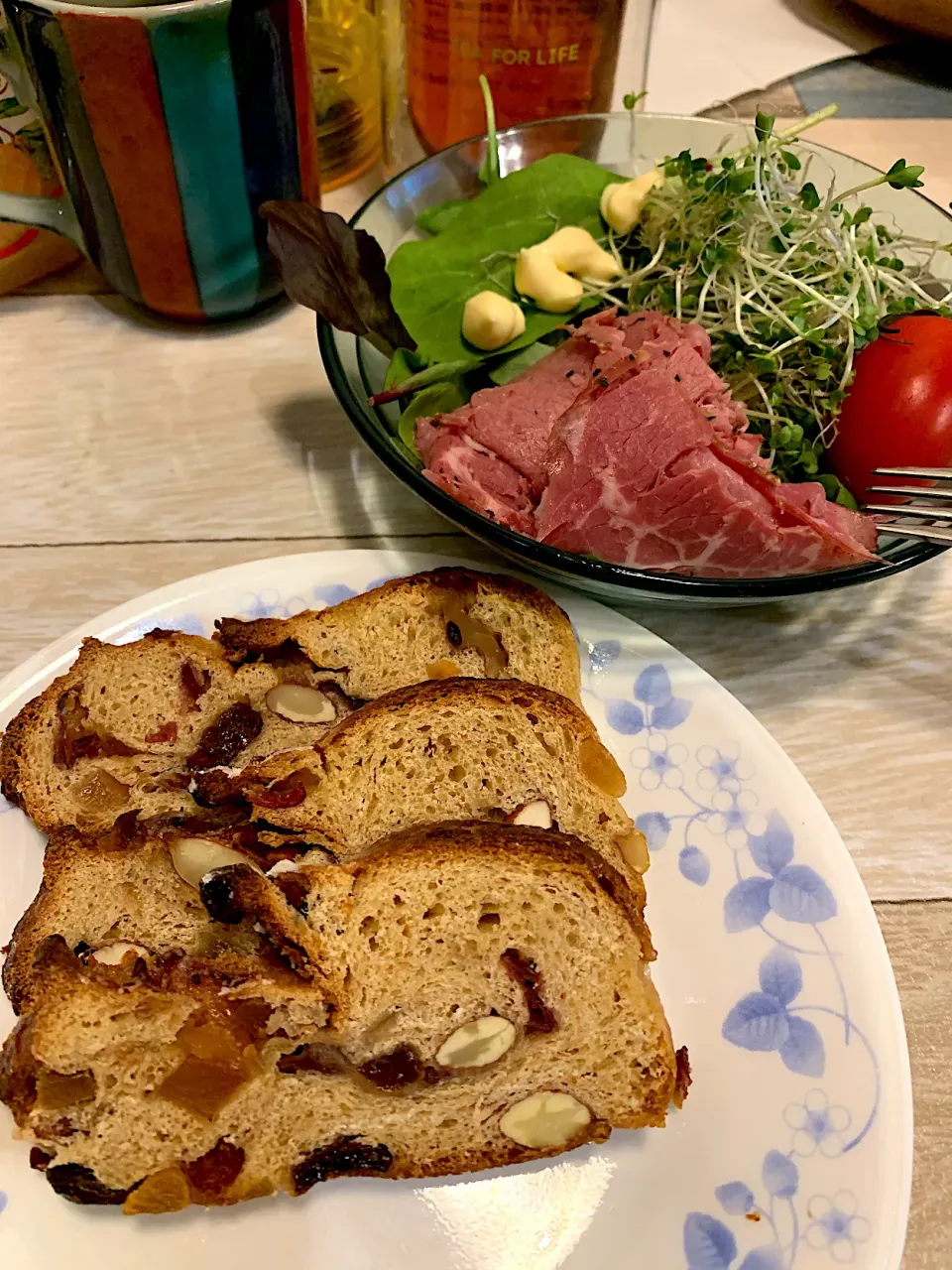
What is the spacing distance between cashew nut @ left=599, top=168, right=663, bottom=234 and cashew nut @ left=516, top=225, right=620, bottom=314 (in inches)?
2.7

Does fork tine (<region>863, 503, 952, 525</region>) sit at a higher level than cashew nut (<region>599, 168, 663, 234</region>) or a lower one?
lower

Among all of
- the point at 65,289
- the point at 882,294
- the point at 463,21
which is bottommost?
the point at 65,289

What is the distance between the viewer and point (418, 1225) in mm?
875

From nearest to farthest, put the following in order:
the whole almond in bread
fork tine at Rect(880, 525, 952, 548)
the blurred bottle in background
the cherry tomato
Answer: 1. the whole almond in bread
2. fork tine at Rect(880, 525, 952, 548)
3. the cherry tomato
4. the blurred bottle in background

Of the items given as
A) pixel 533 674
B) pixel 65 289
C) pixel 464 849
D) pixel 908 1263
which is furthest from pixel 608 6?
pixel 908 1263

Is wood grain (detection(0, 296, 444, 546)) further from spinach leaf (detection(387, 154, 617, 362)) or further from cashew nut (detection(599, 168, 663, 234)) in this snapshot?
cashew nut (detection(599, 168, 663, 234))

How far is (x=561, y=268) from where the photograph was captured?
4.77 ft

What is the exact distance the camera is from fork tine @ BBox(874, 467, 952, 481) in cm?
115

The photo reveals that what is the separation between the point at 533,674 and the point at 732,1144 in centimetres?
52

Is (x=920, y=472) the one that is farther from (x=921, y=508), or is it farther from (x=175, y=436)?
(x=175, y=436)

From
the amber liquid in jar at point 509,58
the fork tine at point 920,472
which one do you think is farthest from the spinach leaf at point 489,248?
the fork tine at point 920,472

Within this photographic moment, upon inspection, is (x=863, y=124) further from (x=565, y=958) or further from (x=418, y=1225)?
(x=418, y=1225)

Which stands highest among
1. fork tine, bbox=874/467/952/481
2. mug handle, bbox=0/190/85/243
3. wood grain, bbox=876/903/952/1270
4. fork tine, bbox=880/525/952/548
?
mug handle, bbox=0/190/85/243

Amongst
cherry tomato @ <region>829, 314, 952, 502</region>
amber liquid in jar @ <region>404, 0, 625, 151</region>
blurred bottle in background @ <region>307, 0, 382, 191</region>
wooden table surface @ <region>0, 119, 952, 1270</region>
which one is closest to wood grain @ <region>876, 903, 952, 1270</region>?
wooden table surface @ <region>0, 119, 952, 1270</region>
